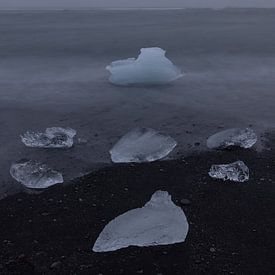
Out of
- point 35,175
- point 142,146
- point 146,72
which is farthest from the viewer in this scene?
point 146,72

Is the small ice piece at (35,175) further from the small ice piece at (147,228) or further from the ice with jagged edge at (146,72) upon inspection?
the ice with jagged edge at (146,72)

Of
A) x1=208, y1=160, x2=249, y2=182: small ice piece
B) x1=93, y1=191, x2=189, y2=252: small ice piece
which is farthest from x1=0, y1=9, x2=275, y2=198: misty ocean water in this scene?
x1=93, y1=191, x2=189, y2=252: small ice piece

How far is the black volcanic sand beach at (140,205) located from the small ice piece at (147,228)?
64mm

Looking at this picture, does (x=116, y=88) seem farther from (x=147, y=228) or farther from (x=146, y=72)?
(x=147, y=228)

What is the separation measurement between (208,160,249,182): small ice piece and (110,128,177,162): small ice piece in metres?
0.67

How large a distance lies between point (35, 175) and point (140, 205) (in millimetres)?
1128

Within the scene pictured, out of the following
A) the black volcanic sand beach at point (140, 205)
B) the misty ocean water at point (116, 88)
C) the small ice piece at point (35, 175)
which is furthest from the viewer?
the misty ocean water at point (116, 88)

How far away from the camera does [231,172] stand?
4.73 metres

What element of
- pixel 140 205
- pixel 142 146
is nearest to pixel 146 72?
pixel 142 146

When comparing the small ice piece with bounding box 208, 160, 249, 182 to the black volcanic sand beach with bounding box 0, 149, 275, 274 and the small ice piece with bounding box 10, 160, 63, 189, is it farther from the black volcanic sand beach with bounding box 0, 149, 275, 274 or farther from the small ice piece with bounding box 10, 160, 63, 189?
the small ice piece with bounding box 10, 160, 63, 189

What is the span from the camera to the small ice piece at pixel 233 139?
546 centimetres

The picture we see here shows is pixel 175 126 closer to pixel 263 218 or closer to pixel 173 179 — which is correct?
pixel 173 179

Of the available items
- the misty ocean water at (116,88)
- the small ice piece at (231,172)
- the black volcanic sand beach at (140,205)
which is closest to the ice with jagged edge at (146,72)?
the misty ocean water at (116,88)

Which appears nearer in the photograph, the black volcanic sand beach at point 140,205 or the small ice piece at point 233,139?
the black volcanic sand beach at point 140,205
